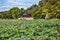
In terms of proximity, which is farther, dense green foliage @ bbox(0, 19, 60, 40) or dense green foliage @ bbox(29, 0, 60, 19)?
dense green foliage @ bbox(29, 0, 60, 19)

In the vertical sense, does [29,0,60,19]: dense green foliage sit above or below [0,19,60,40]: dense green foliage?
below

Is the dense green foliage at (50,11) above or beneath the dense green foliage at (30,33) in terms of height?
beneath

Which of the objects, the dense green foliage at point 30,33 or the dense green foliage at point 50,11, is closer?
the dense green foliage at point 30,33

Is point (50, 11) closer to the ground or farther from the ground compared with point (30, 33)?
closer to the ground

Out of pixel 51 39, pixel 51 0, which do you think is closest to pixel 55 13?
pixel 51 0

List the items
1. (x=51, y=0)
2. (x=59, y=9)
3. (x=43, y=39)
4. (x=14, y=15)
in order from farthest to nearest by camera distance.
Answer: (x=14, y=15) < (x=51, y=0) < (x=59, y=9) < (x=43, y=39)

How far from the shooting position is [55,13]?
106 ft

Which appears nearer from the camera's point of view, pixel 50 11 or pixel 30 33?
pixel 30 33

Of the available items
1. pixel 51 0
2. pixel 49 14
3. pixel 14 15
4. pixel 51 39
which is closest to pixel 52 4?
pixel 51 0

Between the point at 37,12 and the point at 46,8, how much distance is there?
2.24 metres

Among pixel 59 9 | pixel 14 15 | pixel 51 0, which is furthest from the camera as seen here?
pixel 14 15

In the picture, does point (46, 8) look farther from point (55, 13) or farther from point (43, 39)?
point (43, 39)

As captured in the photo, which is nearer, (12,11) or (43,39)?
(43,39)

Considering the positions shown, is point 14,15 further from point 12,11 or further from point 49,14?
point 49,14
